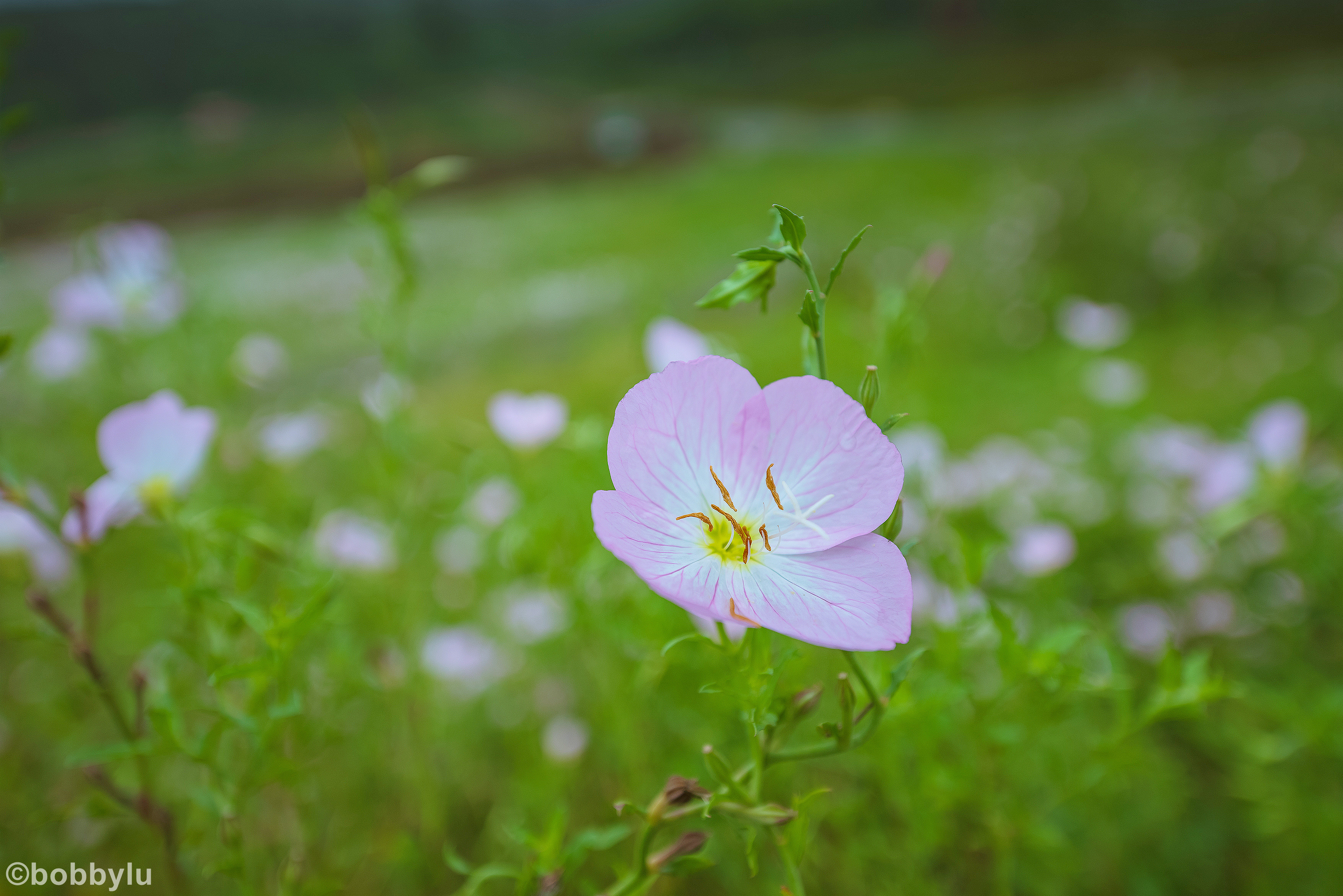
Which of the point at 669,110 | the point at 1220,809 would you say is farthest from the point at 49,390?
the point at 669,110

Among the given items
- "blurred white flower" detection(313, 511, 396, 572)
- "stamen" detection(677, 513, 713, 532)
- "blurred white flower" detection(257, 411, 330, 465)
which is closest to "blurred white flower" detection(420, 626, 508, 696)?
"blurred white flower" detection(313, 511, 396, 572)

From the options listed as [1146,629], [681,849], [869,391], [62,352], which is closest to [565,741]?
[681,849]

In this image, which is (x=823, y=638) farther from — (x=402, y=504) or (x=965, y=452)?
(x=965, y=452)

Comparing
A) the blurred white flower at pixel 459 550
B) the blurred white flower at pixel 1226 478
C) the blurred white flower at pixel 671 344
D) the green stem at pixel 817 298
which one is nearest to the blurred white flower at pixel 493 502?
the blurred white flower at pixel 459 550

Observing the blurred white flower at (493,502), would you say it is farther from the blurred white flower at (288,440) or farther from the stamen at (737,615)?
the stamen at (737,615)

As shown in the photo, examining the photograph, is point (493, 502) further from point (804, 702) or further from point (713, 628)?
point (804, 702)
